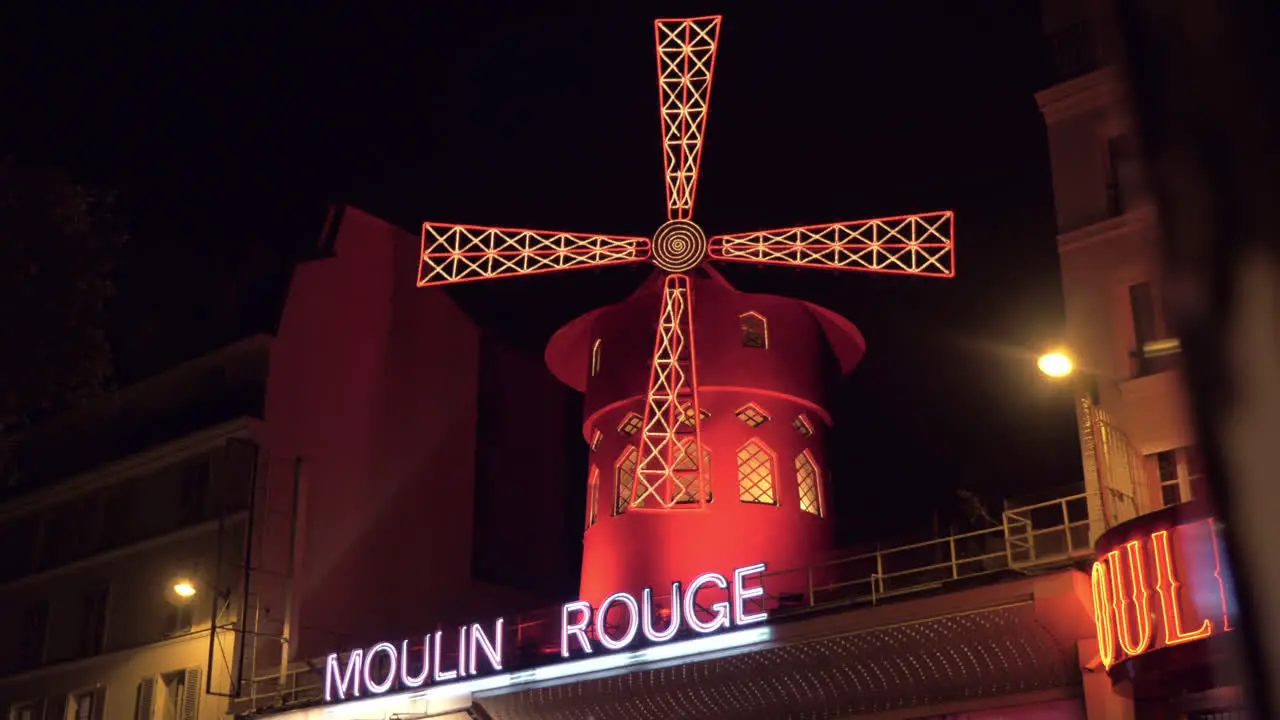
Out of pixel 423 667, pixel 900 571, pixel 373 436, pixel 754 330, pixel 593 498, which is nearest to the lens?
pixel 900 571

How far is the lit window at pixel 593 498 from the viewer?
17.3m

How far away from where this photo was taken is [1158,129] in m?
0.97

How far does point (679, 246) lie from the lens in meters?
16.9

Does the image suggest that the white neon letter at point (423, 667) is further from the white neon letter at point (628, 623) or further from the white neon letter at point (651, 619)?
the white neon letter at point (651, 619)

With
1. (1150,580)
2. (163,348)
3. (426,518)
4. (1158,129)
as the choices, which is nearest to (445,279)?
(426,518)

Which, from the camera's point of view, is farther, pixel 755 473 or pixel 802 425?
pixel 802 425

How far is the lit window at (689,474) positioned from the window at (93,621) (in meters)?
10.5

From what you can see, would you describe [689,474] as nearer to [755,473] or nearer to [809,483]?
[755,473]

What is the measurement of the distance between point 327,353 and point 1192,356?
809 inches

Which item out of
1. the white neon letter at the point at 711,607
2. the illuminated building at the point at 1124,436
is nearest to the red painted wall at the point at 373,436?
the white neon letter at the point at 711,607

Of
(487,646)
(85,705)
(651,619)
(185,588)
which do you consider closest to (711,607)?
(651,619)

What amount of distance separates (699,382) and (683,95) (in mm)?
3974

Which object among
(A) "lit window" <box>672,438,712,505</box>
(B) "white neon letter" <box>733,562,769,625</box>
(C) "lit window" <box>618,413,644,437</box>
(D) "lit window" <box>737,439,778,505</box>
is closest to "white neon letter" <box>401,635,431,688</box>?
(A) "lit window" <box>672,438,712,505</box>

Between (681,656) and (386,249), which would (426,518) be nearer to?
(386,249)
